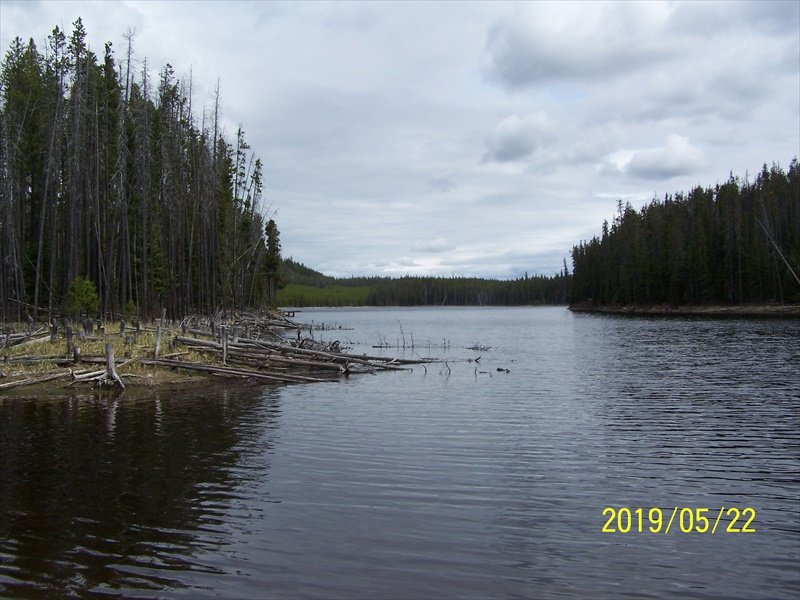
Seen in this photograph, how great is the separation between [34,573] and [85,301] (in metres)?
22.7

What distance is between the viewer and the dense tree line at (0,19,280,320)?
1299 inches

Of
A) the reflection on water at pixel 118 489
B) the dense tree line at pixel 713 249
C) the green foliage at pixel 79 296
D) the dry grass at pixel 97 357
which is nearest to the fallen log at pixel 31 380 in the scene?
the dry grass at pixel 97 357

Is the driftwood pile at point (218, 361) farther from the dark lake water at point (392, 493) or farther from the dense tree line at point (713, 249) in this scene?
the dense tree line at point (713, 249)

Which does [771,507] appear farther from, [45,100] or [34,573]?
[45,100]

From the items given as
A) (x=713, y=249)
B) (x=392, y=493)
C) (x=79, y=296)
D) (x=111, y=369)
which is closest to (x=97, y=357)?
(x=111, y=369)

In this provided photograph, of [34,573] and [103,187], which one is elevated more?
[103,187]

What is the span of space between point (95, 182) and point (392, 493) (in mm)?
31184

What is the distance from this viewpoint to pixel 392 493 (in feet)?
33.0

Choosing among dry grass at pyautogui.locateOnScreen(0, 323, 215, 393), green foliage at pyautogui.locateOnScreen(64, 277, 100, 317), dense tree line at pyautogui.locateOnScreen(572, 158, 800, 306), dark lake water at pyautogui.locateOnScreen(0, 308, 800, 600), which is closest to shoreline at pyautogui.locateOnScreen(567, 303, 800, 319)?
dense tree line at pyautogui.locateOnScreen(572, 158, 800, 306)

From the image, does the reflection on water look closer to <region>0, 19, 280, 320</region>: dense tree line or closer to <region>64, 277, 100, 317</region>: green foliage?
<region>64, 277, 100, 317</region>: green foliage

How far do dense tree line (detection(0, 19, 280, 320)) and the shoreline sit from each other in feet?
235

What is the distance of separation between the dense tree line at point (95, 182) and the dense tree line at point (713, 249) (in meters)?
74.0

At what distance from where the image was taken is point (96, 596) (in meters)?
6.22

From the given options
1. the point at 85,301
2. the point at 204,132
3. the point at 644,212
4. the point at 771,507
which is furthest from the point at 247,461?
the point at 644,212
